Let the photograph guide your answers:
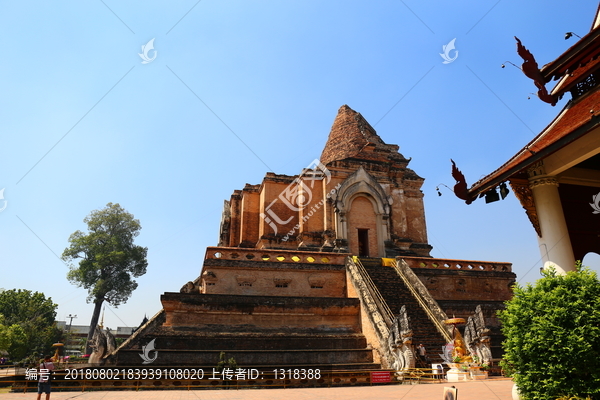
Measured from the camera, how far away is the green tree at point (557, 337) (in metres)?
5.98

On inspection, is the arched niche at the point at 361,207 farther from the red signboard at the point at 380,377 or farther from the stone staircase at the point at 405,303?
the red signboard at the point at 380,377

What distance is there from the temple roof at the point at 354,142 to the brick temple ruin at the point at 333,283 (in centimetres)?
10

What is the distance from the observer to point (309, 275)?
18.6m

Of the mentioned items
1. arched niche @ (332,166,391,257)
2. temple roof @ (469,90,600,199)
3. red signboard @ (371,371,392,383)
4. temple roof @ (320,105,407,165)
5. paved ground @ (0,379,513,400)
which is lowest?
paved ground @ (0,379,513,400)

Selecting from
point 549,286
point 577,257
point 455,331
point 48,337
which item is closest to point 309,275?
point 455,331

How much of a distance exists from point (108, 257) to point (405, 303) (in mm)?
28040

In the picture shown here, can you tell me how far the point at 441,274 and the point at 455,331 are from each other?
5.99 m

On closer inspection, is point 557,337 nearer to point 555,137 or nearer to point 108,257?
point 555,137

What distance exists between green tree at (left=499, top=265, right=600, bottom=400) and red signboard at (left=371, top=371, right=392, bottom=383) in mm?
5723

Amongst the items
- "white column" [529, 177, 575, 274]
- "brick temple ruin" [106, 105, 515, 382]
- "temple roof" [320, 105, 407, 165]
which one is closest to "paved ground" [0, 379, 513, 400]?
"brick temple ruin" [106, 105, 515, 382]

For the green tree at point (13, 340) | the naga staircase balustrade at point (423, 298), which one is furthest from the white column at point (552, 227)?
the green tree at point (13, 340)

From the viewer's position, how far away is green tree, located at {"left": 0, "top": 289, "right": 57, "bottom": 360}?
119 ft

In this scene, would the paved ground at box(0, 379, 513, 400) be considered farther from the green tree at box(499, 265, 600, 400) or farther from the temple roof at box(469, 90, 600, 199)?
the temple roof at box(469, 90, 600, 199)

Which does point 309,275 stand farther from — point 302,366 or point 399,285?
point 302,366
